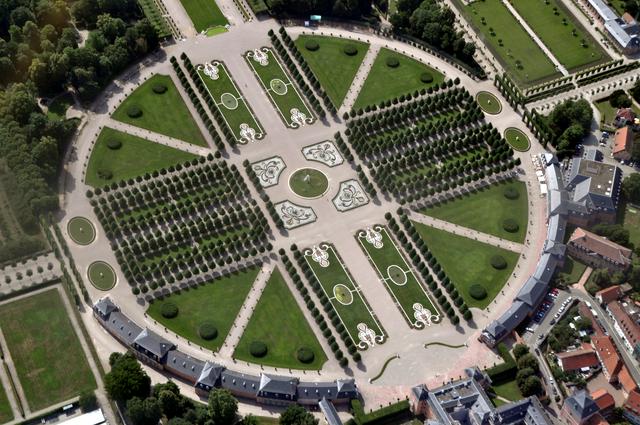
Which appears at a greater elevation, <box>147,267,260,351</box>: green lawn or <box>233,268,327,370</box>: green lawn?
<box>147,267,260,351</box>: green lawn

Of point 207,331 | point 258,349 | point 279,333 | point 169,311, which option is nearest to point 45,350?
point 169,311

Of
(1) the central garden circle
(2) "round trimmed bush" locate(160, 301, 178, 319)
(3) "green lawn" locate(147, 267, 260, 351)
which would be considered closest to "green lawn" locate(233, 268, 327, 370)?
(3) "green lawn" locate(147, 267, 260, 351)

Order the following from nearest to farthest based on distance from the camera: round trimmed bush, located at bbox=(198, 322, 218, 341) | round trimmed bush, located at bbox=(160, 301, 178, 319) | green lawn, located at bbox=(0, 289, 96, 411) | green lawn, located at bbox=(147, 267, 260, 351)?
green lawn, located at bbox=(0, 289, 96, 411), round trimmed bush, located at bbox=(198, 322, 218, 341), green lawn, located at bbox=(147, 267, 260, 351), round trimmed bush, located at bbox=(160, 301, 178, 319)

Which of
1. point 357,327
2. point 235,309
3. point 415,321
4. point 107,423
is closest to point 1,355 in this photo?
point 107,423

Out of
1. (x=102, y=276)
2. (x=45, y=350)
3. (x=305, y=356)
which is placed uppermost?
(x=102, y=276)

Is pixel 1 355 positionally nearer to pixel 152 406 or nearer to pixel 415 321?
pixel 152 406

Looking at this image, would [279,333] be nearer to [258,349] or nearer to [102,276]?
[258,349]

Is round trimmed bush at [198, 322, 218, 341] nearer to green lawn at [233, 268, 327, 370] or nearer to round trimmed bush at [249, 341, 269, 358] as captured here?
green lawn at [233, 268, 327, 370]
